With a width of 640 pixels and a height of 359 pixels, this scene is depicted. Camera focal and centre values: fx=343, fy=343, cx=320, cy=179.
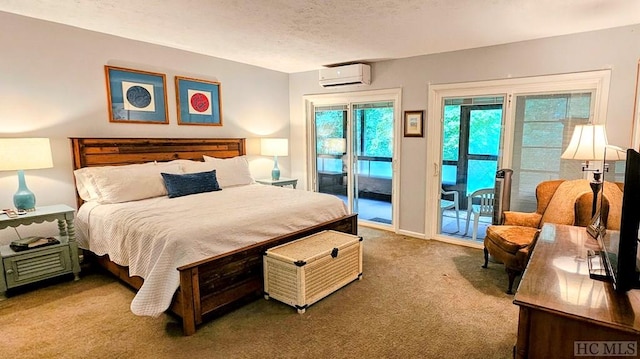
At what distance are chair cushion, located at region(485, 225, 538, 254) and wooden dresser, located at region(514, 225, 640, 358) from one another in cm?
123

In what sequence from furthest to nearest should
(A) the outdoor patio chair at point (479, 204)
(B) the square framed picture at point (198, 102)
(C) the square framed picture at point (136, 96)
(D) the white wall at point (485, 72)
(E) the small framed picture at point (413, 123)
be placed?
(E) the small framed picture at point (413, 123)
(B) the square framed picture at point (198, 102)
(A) the outdoor patio chair at point (479, 204)
(C) the square framed picture at point (136, 96)
(D) the white wall at point (485, 72)

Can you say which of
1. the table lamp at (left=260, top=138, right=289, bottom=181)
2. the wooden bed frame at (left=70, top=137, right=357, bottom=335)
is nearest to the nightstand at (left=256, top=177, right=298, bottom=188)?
the table lamp at (left=260, top=138, right=289, bottom=181)

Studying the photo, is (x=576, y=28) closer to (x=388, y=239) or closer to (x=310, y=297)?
(x=388, y=239)

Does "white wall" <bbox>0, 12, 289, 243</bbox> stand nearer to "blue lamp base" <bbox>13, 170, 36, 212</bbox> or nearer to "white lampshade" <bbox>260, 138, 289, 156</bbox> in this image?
"blue lamp base" <bbox>13, 170, 36, 212</bbox>

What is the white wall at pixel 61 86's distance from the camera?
10.1 feet

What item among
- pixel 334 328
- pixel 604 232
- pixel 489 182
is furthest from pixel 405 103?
pixel 334 328

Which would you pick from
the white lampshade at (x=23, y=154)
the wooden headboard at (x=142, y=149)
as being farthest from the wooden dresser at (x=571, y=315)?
the wooden headboard at (x=142, y=149)

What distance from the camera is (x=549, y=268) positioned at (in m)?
1.70

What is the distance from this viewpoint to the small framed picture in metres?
4.38

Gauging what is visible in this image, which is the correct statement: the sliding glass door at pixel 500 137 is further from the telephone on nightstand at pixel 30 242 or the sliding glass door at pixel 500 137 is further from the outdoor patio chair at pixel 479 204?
the telephone on nightstand at pixel 30 242

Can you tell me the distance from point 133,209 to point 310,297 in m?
1.70

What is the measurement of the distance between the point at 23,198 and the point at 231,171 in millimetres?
1983

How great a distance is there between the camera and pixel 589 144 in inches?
109

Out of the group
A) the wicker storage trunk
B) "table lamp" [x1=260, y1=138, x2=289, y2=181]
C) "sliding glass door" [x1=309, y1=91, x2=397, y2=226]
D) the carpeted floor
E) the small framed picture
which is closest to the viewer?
the carpeted floor
